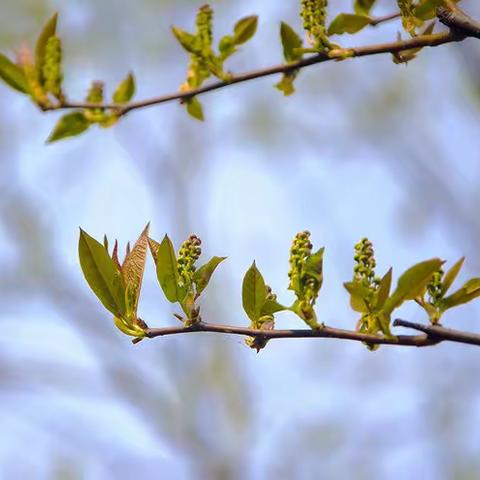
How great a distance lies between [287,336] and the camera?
2.94 feet

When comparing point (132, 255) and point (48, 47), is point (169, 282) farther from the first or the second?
point (48, 47)

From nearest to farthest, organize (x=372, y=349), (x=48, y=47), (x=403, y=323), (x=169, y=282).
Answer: (x=403, y=323) → (x=372, y=349) → (x=169, y=282) → (x=48, y=47)

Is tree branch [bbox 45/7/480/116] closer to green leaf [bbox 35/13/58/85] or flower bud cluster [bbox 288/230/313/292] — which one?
green leaf [bbox 35/13/58/85]

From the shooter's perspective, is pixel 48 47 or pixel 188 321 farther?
pixel 48 47

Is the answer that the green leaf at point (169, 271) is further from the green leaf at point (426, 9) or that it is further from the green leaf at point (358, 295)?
the green leaf at point (426, 9)

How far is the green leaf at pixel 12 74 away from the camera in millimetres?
1216

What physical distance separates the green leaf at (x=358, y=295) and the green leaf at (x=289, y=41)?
1.34ft

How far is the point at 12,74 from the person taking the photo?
1.22 metres

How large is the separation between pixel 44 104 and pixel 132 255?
0.29 metres

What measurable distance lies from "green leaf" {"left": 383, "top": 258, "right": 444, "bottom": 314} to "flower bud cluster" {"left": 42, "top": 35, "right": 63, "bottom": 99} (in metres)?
0.60

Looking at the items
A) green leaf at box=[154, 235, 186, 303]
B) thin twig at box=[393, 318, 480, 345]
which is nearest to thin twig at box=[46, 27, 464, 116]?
green leaf at box=[154, 235, 186, 303]

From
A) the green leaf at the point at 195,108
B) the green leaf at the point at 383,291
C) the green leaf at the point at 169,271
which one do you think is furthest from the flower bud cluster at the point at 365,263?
the green leaf at the point at 195,108

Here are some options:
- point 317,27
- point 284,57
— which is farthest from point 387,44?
point 284,57

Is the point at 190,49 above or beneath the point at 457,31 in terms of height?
above
